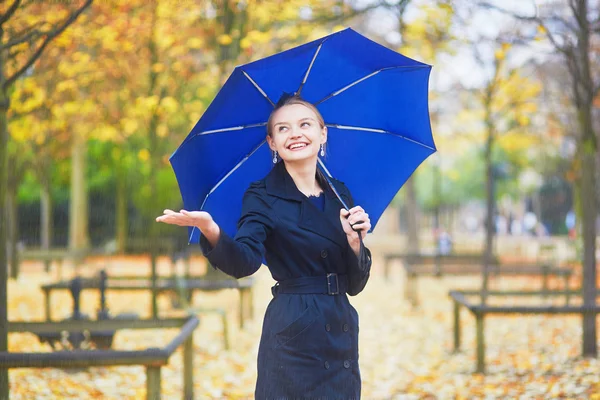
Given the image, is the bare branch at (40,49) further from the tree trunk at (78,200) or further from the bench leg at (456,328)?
the tree trunk at (78,200)

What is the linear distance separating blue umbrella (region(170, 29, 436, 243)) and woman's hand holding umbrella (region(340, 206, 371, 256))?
0.61 m

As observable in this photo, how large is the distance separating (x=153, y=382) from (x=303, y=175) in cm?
223

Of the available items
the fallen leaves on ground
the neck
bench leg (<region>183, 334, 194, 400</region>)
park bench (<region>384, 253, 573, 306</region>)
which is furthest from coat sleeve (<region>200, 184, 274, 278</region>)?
park bench (<region>384, 253, 573, 306</region>)

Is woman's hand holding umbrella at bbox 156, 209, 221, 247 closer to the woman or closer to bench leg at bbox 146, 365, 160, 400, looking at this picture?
the woman

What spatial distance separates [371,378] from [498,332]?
10.2 feet

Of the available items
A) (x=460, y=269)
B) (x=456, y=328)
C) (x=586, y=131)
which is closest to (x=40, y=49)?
(x=586, y=131)

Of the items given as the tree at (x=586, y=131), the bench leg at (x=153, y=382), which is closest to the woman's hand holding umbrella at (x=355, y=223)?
the bench leg at (x=153, y=382)

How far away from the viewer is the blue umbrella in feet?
10.3

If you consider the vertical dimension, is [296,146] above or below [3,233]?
above

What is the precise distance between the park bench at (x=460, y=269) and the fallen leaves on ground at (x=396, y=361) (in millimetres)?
561

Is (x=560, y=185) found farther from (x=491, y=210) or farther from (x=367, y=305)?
(x=367, y=305)

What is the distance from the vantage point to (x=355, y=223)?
2701 millimetres

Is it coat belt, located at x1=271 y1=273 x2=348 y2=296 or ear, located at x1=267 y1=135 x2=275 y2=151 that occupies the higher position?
ear, located at x1=267 y1=135 x2=275 y2=151

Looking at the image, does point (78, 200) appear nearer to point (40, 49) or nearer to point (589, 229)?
point (589, 229)
